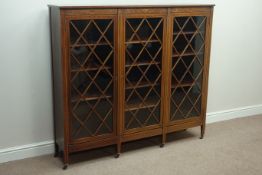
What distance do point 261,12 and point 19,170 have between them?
307 cm

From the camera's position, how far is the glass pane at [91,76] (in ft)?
8.80

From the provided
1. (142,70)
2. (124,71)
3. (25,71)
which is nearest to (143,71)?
(142,70)

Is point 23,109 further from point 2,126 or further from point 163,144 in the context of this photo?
point 163,144

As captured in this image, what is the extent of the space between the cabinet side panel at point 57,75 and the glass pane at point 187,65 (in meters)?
1.01

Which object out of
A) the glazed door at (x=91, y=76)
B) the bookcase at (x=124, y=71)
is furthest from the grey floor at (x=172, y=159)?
the glazed door at (x=91, y=76)

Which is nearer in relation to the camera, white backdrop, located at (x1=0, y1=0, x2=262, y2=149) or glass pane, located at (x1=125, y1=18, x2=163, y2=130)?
white backdrop, located at (x1=0, y1=0, x2=262, y2=149)

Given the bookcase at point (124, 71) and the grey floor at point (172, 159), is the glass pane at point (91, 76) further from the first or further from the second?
the grey floor at point (172, 159)

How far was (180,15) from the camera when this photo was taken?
3039mm

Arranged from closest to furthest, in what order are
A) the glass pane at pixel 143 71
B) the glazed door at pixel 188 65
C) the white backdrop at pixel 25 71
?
the white backdrop at pixel 25 71 → the glass pane at pixel 143 71 → the glazed door at pixel 188 65

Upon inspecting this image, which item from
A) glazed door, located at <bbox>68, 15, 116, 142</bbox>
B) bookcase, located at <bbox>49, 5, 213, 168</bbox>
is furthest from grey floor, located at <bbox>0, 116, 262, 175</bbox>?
glazed door, located at <bbox>68, 15, 116, 142</bbox>

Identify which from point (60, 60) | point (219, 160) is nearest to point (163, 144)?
point (219, 160)

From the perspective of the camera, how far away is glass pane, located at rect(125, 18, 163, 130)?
9.52ft

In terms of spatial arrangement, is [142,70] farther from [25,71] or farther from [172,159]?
[25,71]

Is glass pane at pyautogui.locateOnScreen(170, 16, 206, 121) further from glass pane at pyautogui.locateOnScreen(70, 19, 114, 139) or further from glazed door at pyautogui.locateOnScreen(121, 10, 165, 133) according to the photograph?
glass pane at pyautogui.locateOnScreen(70, 19, 114, 139)
